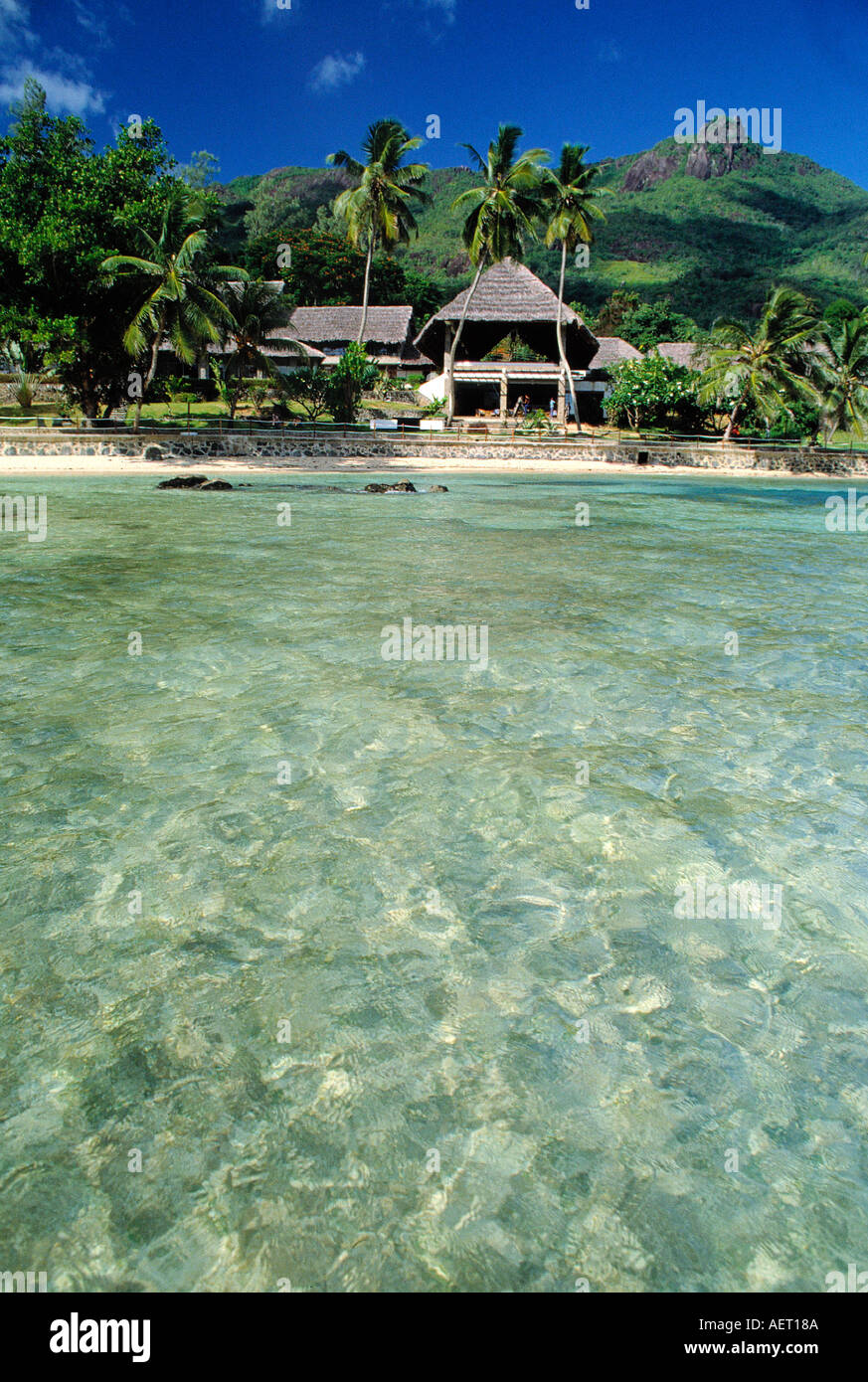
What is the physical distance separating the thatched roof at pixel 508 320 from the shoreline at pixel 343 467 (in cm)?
1023

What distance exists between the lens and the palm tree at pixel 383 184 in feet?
120

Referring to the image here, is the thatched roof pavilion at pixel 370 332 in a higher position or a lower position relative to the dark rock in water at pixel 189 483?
higher

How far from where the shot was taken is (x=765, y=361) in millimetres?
32125

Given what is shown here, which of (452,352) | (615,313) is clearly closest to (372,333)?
(452,352)

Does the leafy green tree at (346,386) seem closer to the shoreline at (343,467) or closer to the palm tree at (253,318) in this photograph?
the palm tree at (253,318)

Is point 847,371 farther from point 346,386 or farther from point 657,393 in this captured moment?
point 346,386

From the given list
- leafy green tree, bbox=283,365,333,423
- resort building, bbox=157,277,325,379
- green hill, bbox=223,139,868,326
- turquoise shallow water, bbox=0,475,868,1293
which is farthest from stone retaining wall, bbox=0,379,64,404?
green hill, bbox=223,139,868,326

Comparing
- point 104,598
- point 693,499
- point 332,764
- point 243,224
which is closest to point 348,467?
point 693,499

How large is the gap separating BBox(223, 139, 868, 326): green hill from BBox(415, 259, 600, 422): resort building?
1086 inches

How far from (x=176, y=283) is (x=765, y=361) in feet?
70.1

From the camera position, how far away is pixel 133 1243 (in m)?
2.06

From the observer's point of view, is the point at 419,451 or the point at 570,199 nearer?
the point at 419,451

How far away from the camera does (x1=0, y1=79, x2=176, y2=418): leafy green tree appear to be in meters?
22.8

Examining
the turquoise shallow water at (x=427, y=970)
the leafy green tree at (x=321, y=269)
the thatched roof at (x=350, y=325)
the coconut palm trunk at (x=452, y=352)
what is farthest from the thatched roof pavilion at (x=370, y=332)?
the turquoise shallow water at (x=427, y=970)
